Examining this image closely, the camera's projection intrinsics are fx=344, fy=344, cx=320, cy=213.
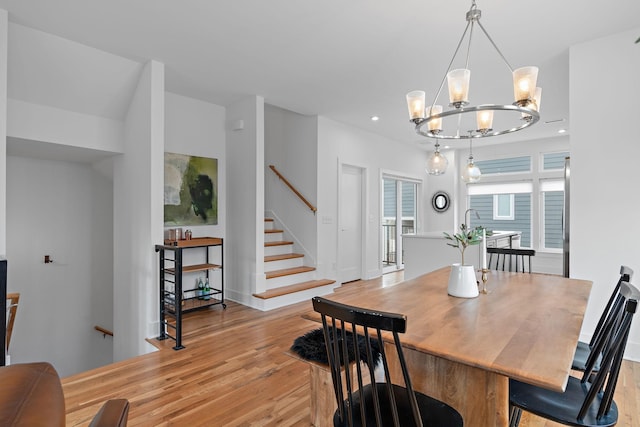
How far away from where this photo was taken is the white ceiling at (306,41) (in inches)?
99.7

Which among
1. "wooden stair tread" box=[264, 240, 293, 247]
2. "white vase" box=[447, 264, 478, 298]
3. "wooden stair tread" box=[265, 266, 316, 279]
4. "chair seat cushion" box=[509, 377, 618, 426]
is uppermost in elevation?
"white vase" box=[447, 264, 478, 298]

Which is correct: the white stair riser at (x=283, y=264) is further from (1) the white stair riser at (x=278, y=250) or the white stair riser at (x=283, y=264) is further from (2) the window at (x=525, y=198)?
(2) the window at (x=525, y=198)

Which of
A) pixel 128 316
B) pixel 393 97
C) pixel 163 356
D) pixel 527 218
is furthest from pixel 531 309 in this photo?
pixel 527 218

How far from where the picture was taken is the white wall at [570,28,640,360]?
9.20 ft

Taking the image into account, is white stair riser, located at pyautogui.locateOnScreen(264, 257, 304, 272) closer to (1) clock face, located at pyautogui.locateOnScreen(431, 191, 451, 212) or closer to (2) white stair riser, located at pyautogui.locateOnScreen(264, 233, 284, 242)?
(2) white stair riser, located at pyautogui.locateOnScreen(264, 233, 284, 242)

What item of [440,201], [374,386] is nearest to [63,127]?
[374,386]

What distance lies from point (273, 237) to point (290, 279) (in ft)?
2.95

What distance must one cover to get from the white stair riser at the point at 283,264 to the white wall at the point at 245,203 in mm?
405

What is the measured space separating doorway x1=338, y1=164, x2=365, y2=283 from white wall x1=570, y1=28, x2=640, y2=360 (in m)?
3.27

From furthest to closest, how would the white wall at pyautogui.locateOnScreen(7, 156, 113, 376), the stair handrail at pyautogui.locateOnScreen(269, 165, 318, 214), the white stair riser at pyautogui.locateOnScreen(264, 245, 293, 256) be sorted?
the stair handrail at pyautogui.locateOnScreen(269, 165, 318, 214)
the white stair riser at pyautogui.locateOnScreen(264, 245, 293, 256)
the white wall at pyautogui.locateOnScreen(7, 156, 113, 376)

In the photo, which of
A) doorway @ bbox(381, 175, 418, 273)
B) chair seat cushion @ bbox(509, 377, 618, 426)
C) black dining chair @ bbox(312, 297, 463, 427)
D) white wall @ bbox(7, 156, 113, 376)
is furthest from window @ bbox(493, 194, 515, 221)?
white wall @ bbox(7, 156, 113, 376)

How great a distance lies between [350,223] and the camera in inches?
237

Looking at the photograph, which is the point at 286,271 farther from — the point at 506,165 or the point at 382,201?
the point at 506,165

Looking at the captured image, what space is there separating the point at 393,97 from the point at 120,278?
3.96 metres
